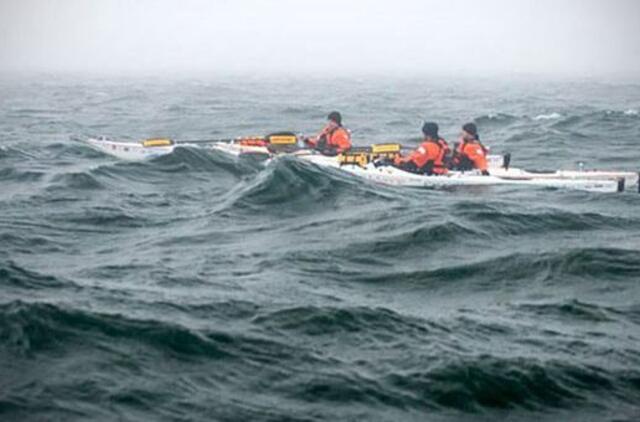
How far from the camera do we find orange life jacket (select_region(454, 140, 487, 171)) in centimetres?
1741

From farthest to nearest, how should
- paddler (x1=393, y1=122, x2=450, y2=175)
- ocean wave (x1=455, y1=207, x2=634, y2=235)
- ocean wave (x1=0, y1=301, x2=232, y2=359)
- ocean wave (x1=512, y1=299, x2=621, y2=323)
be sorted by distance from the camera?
paddler (x1=393, y1=122, x2=450, y2=175), ocean wave (x1=455, y1=207, x2=634, y2=235), ocean wave (x1=512, y1=299, x2=621, y2=323), ocean wave (x1=0, y1=301, x2=232, y2=359)

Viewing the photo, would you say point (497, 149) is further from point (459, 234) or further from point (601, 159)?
point (459, 234)

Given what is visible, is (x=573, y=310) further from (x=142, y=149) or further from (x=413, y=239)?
(x=142, y=149)

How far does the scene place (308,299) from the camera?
862 centimetres

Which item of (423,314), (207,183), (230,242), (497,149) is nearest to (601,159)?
(497,149)

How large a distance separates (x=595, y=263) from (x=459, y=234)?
2.35 m

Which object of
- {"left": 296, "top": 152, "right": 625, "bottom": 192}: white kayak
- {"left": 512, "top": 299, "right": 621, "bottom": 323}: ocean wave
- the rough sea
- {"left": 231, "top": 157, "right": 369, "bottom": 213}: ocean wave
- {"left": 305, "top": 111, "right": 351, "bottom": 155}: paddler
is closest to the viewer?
the rough sea

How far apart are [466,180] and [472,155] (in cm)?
68

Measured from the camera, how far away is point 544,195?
16.6 meters

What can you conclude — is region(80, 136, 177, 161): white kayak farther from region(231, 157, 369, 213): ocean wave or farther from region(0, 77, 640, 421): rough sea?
region(231, 157, 369, 213): ocean wave

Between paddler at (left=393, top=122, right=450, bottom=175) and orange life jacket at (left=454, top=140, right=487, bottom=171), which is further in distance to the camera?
orange life jacket at (left=454, top=140, right=487, bottom=171)

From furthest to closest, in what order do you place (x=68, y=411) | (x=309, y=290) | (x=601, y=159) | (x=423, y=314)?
(x=601, y=159) → (x=309, y=290) → (x=423, y=314) → (x=68, y=411)

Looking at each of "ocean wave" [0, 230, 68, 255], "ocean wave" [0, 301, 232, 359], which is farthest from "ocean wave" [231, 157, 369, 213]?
"ocean wave" [0, 301, 232, 359]

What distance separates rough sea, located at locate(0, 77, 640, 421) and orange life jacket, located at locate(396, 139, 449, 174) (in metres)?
0.90
